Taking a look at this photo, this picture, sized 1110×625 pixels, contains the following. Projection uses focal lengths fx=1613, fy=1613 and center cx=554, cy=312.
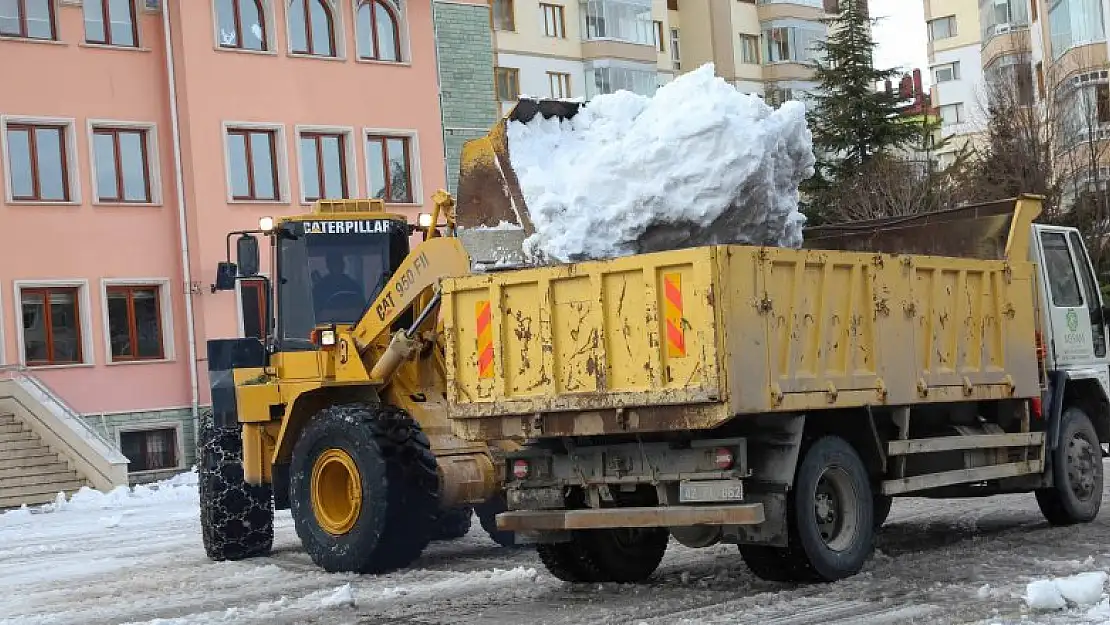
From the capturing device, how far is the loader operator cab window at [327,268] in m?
14.0

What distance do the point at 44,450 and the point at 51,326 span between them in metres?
3.37

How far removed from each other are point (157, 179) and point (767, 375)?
24.2 metres

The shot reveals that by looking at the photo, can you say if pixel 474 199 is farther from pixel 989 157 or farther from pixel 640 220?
pixel 989 157

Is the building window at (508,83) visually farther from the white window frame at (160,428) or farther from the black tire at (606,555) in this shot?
the black tire at (606,555)

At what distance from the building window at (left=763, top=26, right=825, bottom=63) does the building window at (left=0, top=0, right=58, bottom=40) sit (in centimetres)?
3932

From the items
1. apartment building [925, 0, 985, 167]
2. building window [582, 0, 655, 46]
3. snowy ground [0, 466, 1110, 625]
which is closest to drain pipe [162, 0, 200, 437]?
snowy ground [0, 466, 1110, 625]

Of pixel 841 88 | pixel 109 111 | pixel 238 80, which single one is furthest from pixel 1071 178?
pixel 109 111

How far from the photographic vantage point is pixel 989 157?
3162cm

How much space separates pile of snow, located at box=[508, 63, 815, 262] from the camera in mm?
10477

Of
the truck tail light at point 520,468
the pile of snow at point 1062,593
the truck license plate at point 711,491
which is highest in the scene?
the truck tail light at point 520,468

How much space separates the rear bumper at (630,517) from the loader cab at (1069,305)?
4759 mm

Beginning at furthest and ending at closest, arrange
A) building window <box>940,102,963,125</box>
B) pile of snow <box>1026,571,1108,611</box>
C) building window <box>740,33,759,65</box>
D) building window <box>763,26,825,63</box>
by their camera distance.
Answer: building window <box>940,102,963,125</box> < building window <box>763,26,825,63</box> < building window <box>740,33,759,65</box> < pile of snow <box>1026,571,1108,611</box>

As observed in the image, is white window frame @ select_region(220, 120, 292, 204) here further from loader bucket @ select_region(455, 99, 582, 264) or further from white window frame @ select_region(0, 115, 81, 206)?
loader bucket @ select_region(455, 99, 582, 264)

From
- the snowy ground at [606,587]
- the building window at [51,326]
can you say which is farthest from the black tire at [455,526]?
the building window at [51,326]
